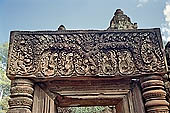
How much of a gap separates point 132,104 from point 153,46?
0.86 m

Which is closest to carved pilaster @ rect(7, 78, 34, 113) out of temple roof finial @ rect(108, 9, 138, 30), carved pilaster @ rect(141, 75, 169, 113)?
carved pilaster @ rect(141, 75, 169, 113)

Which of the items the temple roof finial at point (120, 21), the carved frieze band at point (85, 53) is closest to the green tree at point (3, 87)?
the temple roof finial at point (120, 21)

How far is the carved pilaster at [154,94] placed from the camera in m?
2.17

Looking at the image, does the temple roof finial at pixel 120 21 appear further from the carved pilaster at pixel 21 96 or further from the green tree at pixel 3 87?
the green tree at pixel 3 87

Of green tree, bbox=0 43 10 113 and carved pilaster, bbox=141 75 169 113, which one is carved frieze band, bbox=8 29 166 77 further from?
green tree, bbox=0 43 10 113

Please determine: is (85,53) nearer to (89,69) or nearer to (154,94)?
(89,69)

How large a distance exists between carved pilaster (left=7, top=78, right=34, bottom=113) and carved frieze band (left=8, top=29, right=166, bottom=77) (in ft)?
0.42

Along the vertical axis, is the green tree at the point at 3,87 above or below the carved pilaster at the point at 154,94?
above

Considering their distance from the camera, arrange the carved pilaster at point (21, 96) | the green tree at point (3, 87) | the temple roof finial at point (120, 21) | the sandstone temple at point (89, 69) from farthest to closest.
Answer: the green tree at point (3, 87) → the temple roof finial at point (120, 21) → the sandstone temple at point (89, 69) → the carved pilaster at point (21, 96)

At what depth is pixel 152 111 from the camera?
2174 millimetres

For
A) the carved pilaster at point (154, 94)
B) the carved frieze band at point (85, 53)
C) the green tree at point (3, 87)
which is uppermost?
the green tree at point (3, 87)

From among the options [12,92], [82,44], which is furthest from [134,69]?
[12,92]

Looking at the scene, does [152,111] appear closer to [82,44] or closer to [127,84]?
[127,84]

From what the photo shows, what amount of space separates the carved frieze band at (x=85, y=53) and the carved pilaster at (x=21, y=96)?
128 mm
